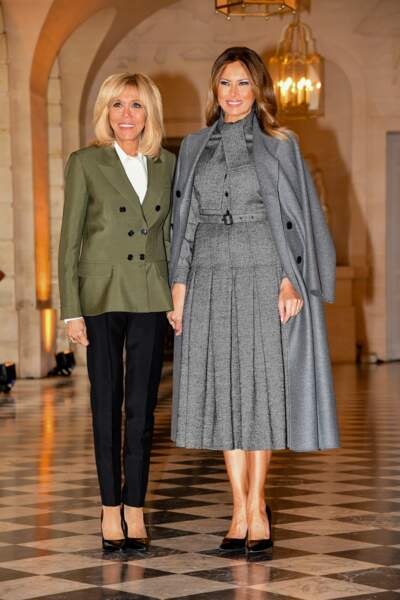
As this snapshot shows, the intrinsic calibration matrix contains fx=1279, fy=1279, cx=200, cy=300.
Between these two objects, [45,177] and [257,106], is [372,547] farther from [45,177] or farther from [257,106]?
[45,177]

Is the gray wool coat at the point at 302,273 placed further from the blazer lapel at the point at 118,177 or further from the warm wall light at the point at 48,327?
the warm wall light at the point at 48,327

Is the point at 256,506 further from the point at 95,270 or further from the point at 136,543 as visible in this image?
the point at 95,270

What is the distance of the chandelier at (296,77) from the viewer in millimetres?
17312

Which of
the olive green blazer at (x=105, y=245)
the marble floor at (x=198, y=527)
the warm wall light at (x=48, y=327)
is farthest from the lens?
the warm wall light at (x=48, y=327)

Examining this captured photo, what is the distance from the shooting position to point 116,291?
497cm

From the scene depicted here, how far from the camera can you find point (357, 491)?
6738mm

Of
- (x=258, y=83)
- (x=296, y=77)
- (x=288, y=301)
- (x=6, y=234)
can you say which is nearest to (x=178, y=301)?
(x=288, y=301)

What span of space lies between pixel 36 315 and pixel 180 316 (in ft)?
40.2

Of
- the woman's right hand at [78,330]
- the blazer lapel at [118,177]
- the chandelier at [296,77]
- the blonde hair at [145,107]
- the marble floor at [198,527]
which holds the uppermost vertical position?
the chandelier at [296,77]

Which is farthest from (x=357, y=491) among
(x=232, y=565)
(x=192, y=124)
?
(x=192, y=124)

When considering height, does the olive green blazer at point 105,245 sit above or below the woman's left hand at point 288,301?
above

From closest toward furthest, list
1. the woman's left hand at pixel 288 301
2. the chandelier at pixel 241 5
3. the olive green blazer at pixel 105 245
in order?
the woman's left hand at pixel 288 301, the olive green blazer at pixel 105 245, the chandelier at pixel 241 5

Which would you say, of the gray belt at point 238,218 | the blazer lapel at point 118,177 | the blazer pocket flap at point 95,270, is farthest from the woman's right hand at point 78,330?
the gray belt at point 238,218

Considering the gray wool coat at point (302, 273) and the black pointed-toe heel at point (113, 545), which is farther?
the black pointed-toe heel at point (113, 545)
